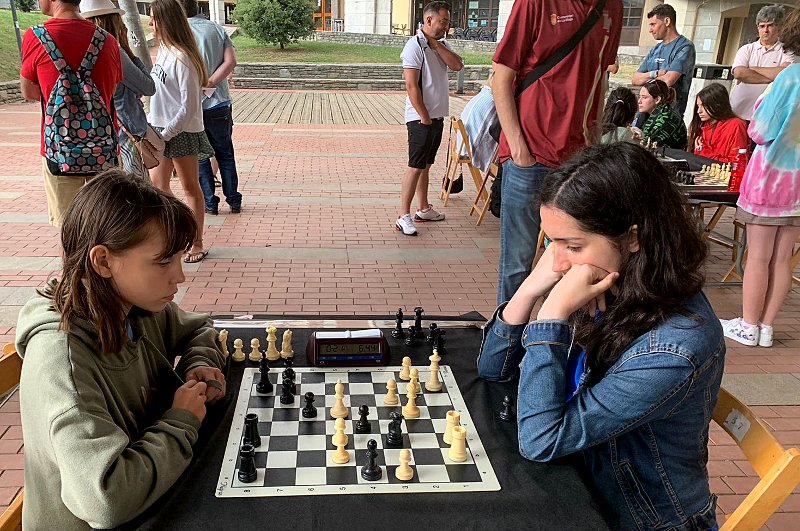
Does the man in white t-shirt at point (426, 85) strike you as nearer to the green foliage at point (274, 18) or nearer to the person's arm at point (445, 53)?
the person's arm at point (445, 53)

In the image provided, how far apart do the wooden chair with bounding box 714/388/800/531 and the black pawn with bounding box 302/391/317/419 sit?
3.58 feet

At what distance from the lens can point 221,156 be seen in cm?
648

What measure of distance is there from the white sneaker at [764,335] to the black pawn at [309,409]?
12.3 feet

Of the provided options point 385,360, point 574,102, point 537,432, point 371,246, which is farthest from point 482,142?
point 537,432

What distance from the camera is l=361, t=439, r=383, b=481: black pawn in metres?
1.45

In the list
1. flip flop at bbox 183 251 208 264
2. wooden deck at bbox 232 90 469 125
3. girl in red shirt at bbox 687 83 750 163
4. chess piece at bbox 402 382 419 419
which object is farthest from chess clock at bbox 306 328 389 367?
wooden deck at bbox 232 90 469 125

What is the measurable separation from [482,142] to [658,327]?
5.15 metres

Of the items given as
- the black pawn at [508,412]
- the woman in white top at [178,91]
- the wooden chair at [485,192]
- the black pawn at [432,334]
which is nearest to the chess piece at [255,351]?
the black pawn at [432,334]

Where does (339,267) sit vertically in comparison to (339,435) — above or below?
below

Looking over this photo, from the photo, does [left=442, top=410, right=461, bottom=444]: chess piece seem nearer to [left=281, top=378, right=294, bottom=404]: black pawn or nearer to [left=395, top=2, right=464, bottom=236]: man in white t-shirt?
[left=281, top=378, right=294, bottom=404]: black pawn

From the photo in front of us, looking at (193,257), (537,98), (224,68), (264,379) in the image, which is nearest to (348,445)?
(264,379)

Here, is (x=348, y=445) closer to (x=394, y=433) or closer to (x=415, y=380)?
(x=394, y=433)

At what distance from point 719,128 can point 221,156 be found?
5108 mm

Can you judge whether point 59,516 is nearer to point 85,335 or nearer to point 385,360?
point 85,335
